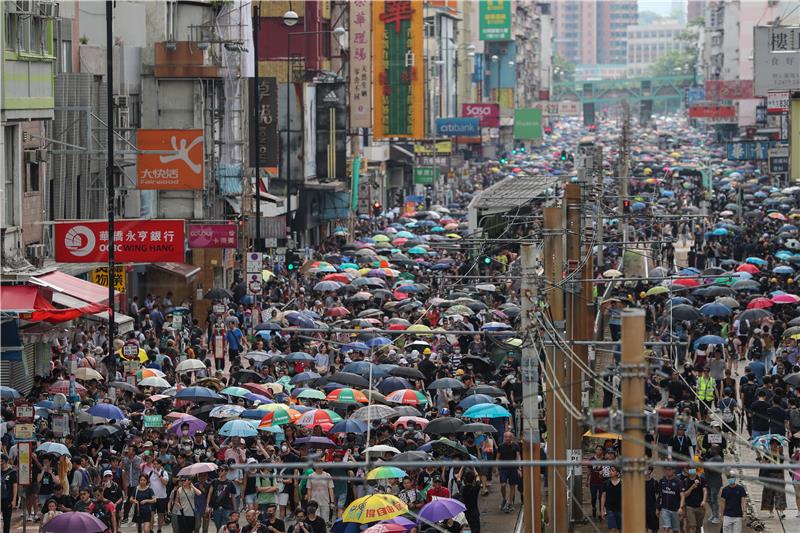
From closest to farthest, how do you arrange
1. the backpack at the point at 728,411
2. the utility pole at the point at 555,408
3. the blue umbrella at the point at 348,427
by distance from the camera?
the utility pole at the point at 555,408 → the blue umbrella at the point at 348,427 → the backpack at the point at 728,411

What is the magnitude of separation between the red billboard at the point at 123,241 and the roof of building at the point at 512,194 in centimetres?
1924

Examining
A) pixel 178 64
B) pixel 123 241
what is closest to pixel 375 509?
pixel 123 241

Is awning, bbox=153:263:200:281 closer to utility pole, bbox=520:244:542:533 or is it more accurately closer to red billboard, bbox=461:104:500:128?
utility pole, bbox=520:244:542:533

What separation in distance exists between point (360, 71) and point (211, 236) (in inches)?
1289

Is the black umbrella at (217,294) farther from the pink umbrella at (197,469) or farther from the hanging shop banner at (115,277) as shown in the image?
the pink umbrella at (197,469)

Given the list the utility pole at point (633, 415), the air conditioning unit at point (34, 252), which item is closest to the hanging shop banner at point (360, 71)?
the air conditioning unit at point (34, 252)

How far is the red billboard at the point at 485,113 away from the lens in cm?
11650

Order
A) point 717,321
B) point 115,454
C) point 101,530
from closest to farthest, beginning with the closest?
1. point 101,530
2. point 115,454
3. point 717,321

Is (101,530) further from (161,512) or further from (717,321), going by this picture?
(717,321)

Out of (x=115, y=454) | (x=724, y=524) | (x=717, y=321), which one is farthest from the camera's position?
(x=717, y=321)

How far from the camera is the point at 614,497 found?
68.2 ft

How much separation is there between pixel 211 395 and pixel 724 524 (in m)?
8.31

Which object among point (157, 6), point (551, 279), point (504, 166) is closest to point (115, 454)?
point (551, 279)

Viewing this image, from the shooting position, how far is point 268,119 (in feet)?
180
